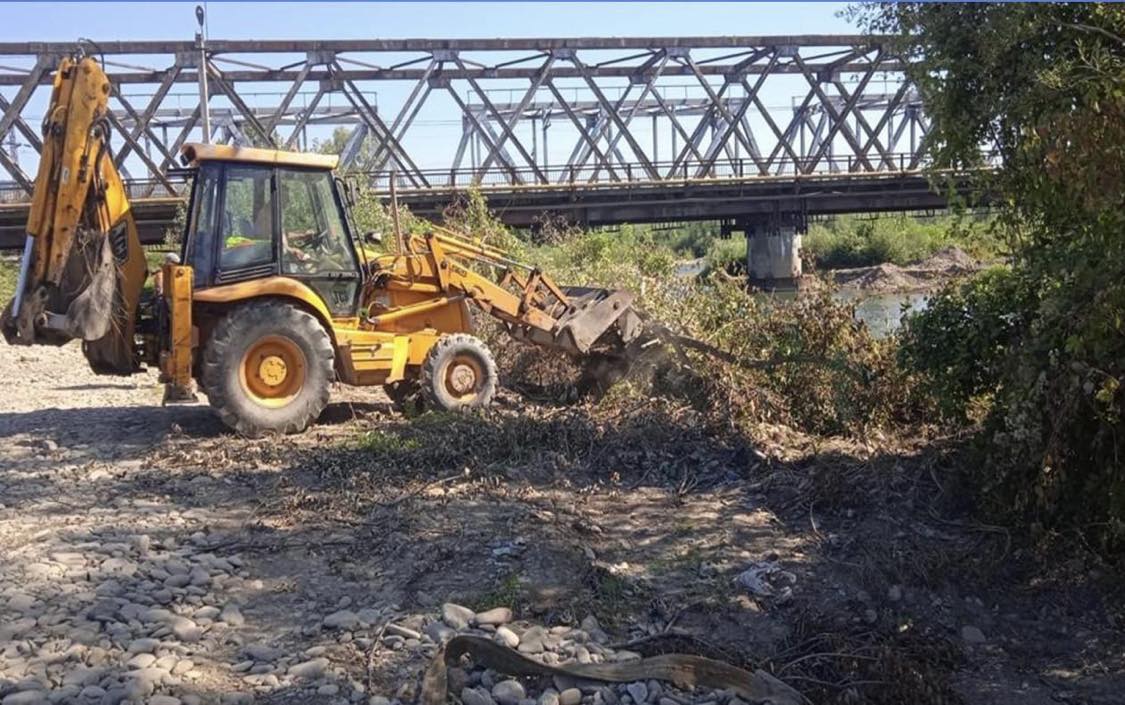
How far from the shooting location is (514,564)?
627 centimetres

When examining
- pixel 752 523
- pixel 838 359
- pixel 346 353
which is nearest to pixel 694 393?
pixel 838 359

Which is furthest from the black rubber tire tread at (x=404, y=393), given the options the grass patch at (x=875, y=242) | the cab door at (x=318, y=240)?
the grass patch at (x=875, y=242)

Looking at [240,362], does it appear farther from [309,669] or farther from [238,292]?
[309,669]

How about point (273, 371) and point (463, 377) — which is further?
point (463, 377)

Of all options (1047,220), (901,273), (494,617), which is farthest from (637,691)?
(901,273)

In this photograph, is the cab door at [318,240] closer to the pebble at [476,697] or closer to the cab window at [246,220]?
the cab window at [246,220]

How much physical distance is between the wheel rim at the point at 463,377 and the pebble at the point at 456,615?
4.81m

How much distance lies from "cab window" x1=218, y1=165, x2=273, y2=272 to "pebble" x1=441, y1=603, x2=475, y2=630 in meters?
4.96

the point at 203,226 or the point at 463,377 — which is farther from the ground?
the point at 203,226

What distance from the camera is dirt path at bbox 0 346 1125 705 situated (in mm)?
5238

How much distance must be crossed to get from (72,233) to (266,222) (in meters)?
1.61

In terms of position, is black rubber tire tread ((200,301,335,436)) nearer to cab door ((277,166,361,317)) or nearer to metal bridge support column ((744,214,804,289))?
cab door ((277,166,361,317))

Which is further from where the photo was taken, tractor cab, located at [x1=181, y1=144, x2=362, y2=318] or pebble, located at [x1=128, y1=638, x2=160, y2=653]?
tractor cab, located at [x1=181, y1=144, x2=362, y2=318]

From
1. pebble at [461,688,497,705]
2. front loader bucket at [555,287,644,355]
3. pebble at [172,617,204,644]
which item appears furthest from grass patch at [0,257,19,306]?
pebble at [461,688,497,705]
